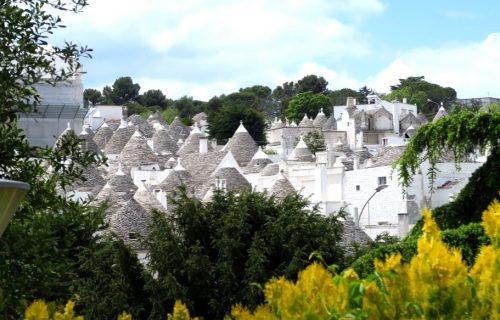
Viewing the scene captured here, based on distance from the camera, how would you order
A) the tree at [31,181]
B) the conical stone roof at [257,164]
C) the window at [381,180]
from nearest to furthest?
the tree at [31,181]
the window at [381,180]
the conical stone roof at [257,164]

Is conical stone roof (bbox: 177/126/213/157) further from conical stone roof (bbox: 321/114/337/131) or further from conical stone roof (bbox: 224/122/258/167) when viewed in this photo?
conical stone roof (bbox: 321/114/337/131)

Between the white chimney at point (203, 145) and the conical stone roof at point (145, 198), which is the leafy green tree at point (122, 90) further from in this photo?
the conical stone roof at point (145, 198)

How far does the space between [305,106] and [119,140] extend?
59.2 metres

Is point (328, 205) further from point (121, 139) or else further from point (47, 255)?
point (47, 255)

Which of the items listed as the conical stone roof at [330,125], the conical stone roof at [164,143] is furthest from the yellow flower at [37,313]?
the conical stone roof at [330,125]

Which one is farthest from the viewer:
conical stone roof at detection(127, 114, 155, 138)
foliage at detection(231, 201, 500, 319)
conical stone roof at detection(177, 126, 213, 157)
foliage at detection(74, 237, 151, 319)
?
conical stone roof at detection(127, 114, 155, 138)

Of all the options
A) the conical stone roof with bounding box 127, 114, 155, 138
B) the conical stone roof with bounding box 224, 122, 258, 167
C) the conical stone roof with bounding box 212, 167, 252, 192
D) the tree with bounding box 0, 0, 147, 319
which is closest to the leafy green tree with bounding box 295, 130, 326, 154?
the conical stone roof with bounding box 127, 114, 155, 138

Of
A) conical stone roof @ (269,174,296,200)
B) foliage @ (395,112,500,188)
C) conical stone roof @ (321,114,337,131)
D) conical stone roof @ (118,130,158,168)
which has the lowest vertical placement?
conical stone roof @ (269,174,296,200)

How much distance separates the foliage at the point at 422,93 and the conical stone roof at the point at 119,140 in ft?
241

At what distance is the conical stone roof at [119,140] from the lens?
314 feet

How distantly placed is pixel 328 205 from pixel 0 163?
58.1 metres

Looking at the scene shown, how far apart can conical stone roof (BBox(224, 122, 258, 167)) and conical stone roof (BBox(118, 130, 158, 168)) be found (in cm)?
541

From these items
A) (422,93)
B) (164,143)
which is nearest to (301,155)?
(164,143)

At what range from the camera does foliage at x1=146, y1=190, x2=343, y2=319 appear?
104 feet
